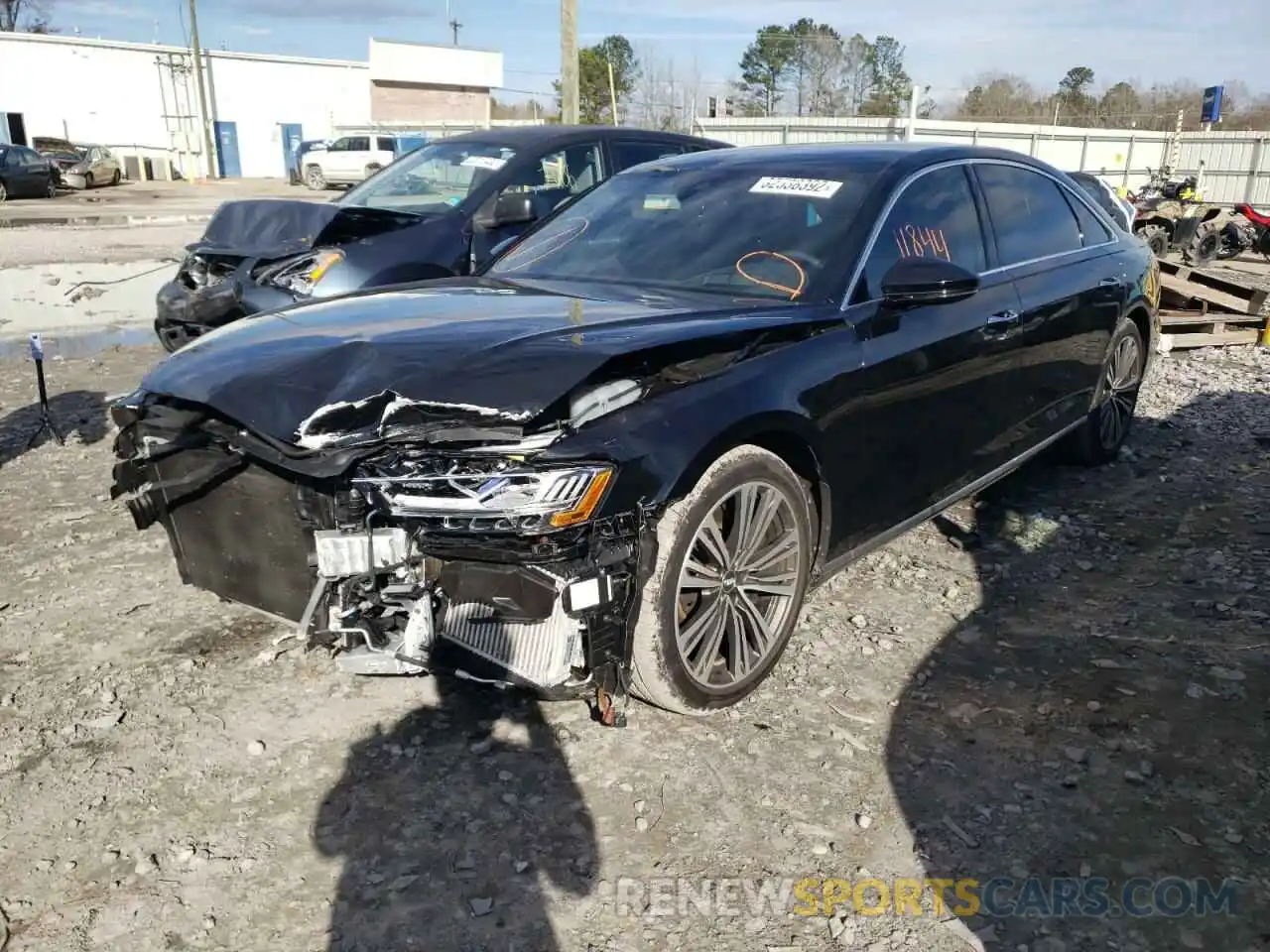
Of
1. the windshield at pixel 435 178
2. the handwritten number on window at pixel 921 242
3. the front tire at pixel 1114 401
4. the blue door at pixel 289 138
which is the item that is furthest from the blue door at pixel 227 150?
the handwritten number on window at pixel 921 242

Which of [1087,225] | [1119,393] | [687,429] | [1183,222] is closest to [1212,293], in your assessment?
[1119,393]

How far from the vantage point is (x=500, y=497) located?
2604 mm

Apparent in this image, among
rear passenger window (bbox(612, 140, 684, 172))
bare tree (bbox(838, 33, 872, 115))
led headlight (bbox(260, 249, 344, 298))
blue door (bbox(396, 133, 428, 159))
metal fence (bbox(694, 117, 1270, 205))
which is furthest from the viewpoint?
bare tree (bbox(838, 33, 872, 115))

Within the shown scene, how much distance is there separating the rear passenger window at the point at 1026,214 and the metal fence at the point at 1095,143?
18.6 m

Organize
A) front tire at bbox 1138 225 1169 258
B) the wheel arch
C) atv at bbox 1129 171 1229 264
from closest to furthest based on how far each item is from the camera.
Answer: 1. the wheel arch
2. front tire at bbox 1138 225 1169 258
3. atv at bbox 1129 171 1229 264

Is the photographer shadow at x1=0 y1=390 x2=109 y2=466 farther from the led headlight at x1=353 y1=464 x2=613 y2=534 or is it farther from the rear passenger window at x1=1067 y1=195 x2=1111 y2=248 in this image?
the rear passenger window at x1=1067 y1=195 x2=1111 y2=248

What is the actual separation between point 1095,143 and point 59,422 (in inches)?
960

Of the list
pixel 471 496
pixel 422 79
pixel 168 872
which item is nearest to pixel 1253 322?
pixel 471 496

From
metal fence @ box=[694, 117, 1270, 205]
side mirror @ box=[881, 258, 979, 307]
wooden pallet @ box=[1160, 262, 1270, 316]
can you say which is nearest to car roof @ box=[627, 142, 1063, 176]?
side mirror @ box=[881, 258, 979, 307]

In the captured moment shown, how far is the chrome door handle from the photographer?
4.07m

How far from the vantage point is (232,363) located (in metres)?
3.00

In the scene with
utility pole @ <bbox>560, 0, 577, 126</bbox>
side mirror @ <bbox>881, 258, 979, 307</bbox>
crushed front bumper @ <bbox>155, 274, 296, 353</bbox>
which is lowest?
crushed front bumper @ <bbox>155, 274, 296, 353</bbox>

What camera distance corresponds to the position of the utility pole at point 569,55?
583 inches

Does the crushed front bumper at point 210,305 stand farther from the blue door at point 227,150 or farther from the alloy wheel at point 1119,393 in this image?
the blue door at point 227,150
